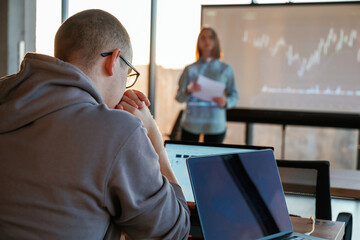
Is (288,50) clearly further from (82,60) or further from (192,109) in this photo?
(82,60)

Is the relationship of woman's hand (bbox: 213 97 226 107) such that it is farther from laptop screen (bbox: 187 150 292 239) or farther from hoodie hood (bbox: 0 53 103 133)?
hoodie hood (bbox: 0 53 103 133)

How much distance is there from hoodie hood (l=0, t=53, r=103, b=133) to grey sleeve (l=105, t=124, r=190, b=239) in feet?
0.52

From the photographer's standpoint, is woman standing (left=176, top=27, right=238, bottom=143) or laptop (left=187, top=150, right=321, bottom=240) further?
woman standing (left=176, top=27, right=238, bottom=143)

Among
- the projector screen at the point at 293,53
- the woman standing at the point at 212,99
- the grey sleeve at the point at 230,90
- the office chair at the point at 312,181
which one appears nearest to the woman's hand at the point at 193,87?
the woman standing at the point at 212,99

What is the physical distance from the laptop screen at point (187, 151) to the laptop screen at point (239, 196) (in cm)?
33

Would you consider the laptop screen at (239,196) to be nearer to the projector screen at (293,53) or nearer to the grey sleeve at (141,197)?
the grey sleeve at (141,197)

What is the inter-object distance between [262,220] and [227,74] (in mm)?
4019

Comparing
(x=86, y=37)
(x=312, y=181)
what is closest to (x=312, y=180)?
(x=312, y=181)

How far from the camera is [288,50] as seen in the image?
562cm

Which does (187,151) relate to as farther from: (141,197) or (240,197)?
(141,197)

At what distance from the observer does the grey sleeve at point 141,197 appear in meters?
0.96

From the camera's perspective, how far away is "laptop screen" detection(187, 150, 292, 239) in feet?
3.77

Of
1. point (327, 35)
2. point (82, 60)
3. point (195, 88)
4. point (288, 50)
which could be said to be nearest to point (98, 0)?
point (195, 88)

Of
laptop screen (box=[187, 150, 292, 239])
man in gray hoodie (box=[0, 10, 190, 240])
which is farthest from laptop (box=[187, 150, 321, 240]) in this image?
man in gray hoodie (box=[0, 10, 190, 240])
